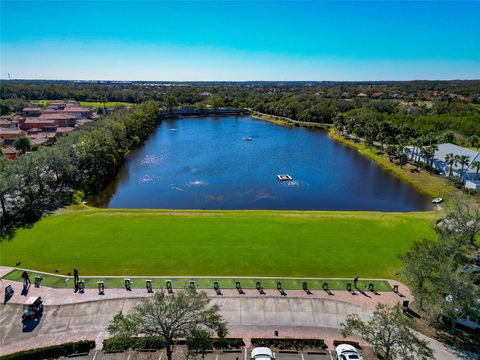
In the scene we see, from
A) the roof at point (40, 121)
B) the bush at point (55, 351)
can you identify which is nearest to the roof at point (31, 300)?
the bush at point (55, 351)

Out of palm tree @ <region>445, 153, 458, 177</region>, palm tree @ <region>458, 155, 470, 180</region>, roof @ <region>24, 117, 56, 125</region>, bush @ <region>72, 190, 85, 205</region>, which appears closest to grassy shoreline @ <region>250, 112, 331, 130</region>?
palm tree @ <region>445, 153, 458, 177</region>

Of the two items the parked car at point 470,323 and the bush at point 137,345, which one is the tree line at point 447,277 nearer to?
the parked car at point 470,323

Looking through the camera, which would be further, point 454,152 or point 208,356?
point 454,152

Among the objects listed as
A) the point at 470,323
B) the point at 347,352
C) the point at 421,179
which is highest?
the point at 421,179

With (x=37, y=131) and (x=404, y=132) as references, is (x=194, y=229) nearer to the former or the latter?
(x=404, y=132)

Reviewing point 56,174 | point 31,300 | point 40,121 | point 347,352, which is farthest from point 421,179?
point 40,121

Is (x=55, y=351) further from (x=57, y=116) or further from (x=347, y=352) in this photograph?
(x=57, y=116)

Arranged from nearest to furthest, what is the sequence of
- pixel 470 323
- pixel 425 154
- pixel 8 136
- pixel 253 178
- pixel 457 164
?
1. pixel 470 323
2. pixel 457 164
3. pixel 253 178
4. pixel 425 154
5. pixel 8 136
